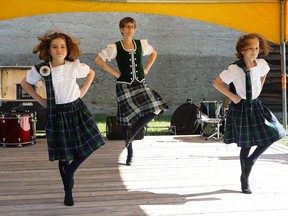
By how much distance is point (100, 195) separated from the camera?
3426 mm

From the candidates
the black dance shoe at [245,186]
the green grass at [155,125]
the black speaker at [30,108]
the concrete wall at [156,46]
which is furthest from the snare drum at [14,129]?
the concrete wall at [156,46]

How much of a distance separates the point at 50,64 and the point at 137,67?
141 centimetres

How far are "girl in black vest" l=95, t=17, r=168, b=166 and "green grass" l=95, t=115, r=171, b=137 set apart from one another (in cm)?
268

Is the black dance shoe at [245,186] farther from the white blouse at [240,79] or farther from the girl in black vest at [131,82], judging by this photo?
the girl in black vest at [131,82]

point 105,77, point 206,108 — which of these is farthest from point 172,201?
point 105,77

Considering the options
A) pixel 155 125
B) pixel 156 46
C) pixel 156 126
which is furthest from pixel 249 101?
pixel 156 46

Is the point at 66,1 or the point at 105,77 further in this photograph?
the point at 105,77

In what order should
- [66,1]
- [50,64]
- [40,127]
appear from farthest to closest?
[40,127] < [66,1] < [50,64]

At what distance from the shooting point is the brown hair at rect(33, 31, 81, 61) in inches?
121

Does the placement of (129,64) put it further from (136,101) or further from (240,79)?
(240,79)

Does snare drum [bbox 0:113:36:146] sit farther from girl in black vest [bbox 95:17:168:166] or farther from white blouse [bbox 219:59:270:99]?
white blouse [bbox 219:59:270:99]

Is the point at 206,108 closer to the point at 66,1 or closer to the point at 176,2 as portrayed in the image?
the point at 176,2

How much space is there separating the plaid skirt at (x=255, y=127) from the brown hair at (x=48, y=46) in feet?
4.36

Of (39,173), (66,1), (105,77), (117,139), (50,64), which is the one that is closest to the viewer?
(50,64)
